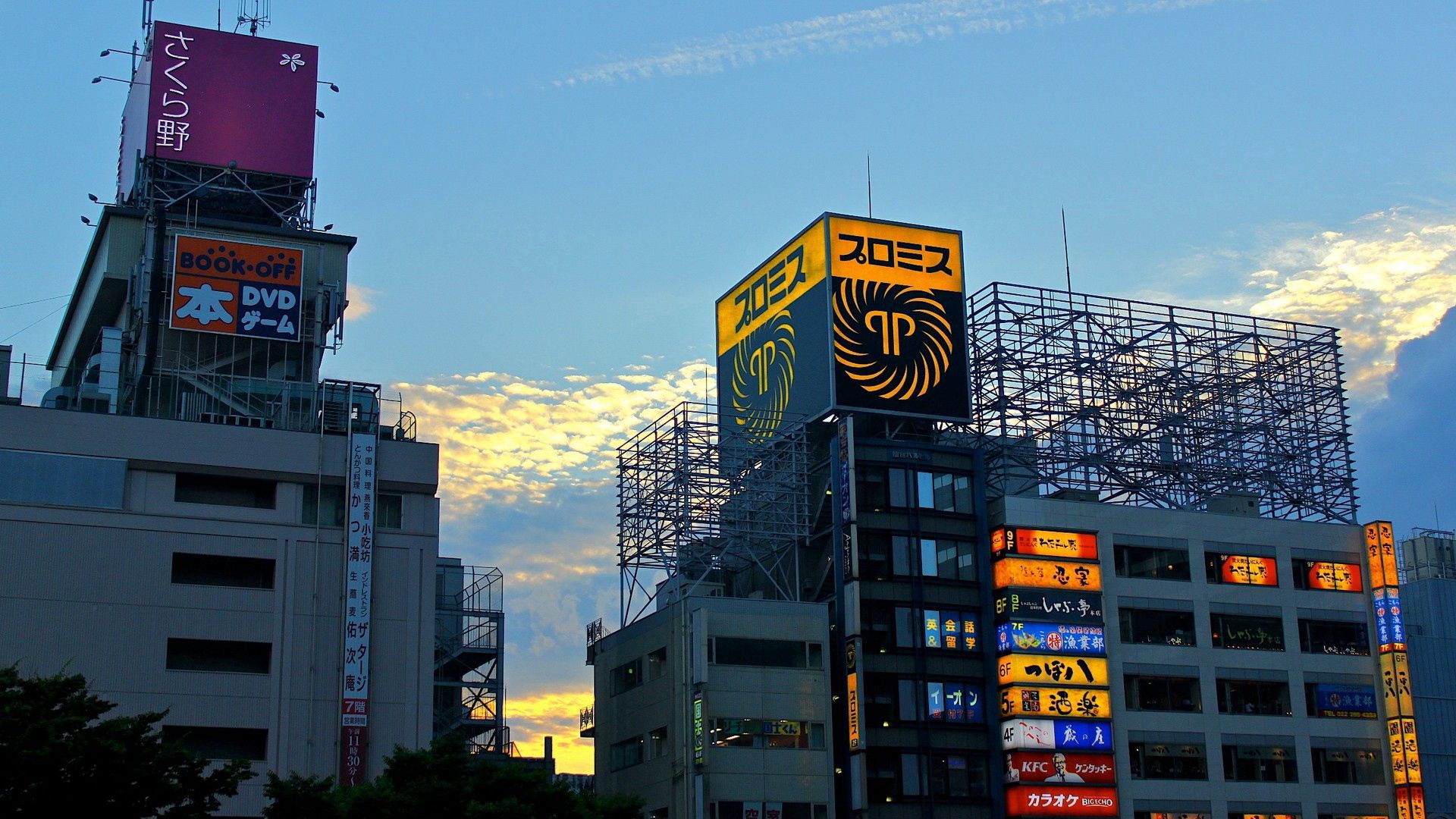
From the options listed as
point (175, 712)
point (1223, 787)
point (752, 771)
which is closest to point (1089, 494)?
point (1223, 787)

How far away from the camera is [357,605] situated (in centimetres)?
8775

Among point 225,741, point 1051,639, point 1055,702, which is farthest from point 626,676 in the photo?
point 225,741

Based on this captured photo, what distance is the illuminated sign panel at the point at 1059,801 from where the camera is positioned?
3789 inches

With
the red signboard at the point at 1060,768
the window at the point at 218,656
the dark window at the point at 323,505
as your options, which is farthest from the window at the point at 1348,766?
the window at the point at 218,656

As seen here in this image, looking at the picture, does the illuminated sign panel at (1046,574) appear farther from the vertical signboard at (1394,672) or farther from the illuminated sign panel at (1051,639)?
the vertical signboard at (1394,672)

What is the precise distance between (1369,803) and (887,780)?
31.8 metres

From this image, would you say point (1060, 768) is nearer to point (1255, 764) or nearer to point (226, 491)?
point (1255, 764)

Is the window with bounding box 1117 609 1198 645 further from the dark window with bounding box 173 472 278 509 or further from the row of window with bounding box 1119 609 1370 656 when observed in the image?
the dark window with bounding box 173 472 278 509

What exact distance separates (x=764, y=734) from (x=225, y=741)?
93.9ft

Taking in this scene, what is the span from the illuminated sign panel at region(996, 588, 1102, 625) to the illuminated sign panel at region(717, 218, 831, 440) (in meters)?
16.0

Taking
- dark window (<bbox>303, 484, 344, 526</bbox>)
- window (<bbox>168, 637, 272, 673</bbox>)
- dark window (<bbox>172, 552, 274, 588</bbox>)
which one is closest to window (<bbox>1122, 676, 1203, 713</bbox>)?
dark window (<bbox>303, 484, 344, 526</bbox>)

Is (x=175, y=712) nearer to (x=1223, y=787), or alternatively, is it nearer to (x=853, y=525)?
(x=853, y=525)

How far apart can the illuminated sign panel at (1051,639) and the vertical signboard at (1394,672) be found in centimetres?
1996

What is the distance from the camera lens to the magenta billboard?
335ft
